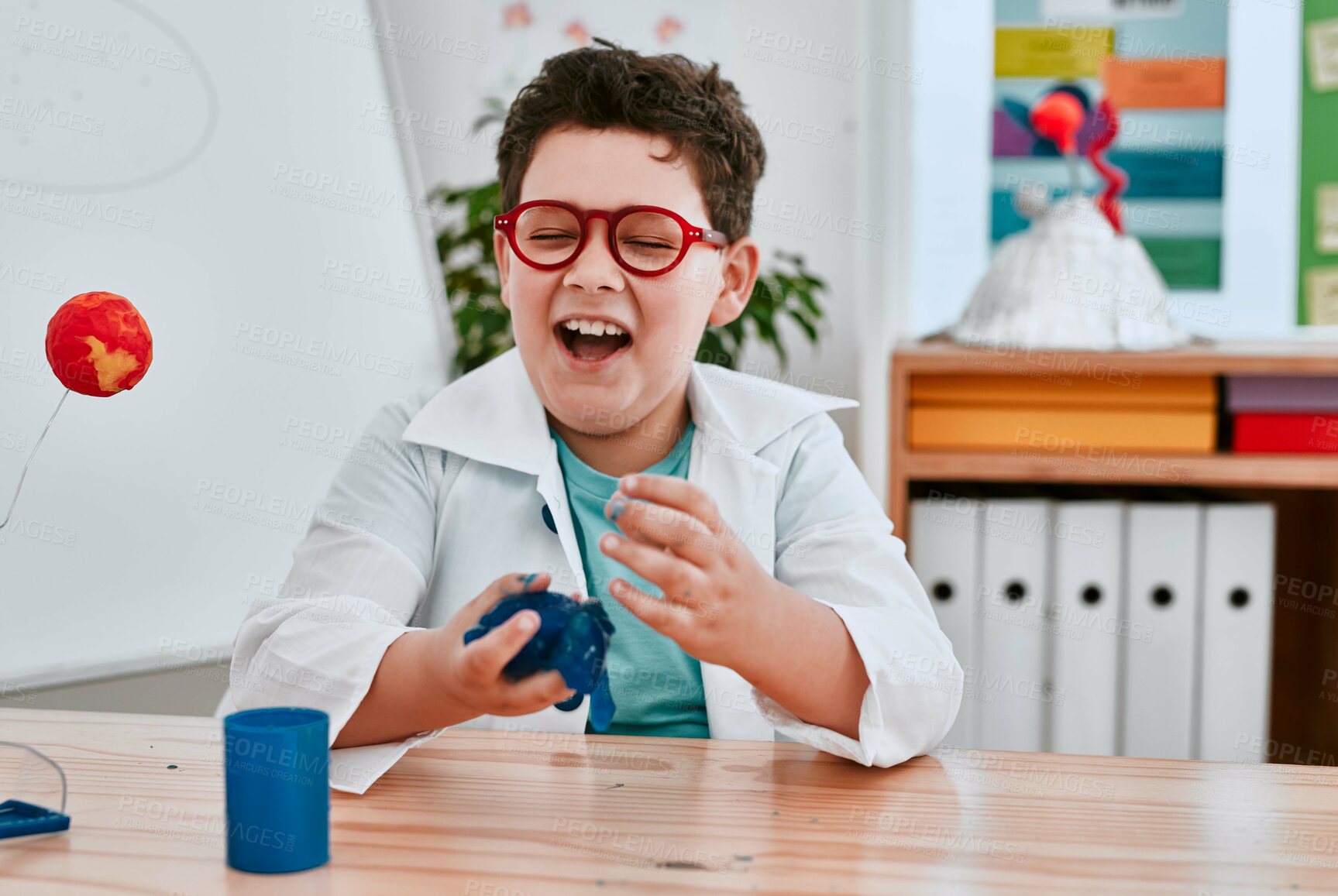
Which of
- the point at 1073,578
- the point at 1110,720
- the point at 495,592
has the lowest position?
the point at 1110,720

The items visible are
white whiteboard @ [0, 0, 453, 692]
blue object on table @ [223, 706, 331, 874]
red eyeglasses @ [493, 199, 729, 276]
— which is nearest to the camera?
blue object on table @ [223, 706, 331, 874]

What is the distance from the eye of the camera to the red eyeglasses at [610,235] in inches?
39.4

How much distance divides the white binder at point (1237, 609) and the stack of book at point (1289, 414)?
113 millimetres

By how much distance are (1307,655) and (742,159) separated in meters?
1.72

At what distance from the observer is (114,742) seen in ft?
2.88

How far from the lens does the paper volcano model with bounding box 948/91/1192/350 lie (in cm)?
198

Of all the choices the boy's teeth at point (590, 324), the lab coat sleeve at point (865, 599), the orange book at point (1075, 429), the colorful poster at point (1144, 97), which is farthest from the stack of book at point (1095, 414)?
the boy's teeth at point (590, 324)

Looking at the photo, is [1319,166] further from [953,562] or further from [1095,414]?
[953,562]

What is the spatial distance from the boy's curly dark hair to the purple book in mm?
1167

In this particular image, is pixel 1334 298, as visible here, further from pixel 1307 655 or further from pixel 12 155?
pixel 12 155

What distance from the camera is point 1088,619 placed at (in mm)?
1990

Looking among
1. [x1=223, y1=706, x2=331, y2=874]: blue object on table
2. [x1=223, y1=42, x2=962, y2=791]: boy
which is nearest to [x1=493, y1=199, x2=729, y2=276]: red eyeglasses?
[x1=223, y1=42, x2=962, y2=791]: boy

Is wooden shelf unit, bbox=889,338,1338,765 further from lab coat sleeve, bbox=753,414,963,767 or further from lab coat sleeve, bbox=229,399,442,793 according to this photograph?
lab coat sleeve, bbox=229,399,442,793

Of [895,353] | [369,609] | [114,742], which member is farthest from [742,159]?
[895,353]
